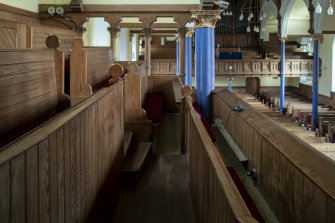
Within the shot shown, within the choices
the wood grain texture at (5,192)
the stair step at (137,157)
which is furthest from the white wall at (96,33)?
the wood grain texture at (5,192)

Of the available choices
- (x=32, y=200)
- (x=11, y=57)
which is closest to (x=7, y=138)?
(x=11, y=57)

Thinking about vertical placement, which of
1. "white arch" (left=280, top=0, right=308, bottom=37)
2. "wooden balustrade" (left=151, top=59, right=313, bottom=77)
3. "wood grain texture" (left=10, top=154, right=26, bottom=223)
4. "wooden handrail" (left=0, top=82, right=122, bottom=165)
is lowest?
"wood grain texture" (left=10, top=154, right=26, bottom=223)

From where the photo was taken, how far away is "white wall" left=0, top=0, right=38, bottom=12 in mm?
10006

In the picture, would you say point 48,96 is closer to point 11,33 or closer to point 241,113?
point 11,33

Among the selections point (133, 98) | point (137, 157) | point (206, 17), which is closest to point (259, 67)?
point (206, 17)

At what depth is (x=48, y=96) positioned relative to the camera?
4.34 meters

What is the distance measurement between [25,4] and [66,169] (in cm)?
1029

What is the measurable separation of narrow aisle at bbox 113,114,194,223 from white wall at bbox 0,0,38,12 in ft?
19.0

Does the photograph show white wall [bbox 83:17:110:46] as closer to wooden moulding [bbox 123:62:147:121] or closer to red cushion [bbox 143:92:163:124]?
red cushion [bbox 143:92:163:124]

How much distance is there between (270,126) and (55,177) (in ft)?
14.4

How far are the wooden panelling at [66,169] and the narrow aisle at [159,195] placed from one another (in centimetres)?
22

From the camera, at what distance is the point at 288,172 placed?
171 inches

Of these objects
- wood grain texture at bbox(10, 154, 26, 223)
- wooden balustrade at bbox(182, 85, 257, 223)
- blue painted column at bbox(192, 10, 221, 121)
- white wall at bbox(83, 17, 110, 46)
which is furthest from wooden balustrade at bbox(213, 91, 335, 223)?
white wall at bbox(83, 17, 110, 46)

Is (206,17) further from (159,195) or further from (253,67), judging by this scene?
(253,67)
